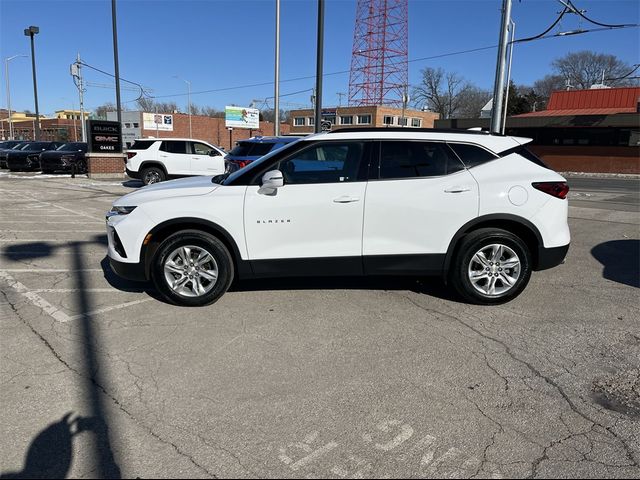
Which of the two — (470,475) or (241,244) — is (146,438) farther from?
(241,244)

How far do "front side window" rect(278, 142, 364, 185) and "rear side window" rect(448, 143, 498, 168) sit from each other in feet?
3.25

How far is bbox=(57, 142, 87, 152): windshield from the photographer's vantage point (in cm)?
2278

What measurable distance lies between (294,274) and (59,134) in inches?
3848

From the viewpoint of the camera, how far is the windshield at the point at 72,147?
2278 cm

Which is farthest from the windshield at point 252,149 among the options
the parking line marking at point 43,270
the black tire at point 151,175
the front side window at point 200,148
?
the parking line marking at point 43,270

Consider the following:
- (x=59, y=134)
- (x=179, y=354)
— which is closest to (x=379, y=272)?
(x=179, y=354)

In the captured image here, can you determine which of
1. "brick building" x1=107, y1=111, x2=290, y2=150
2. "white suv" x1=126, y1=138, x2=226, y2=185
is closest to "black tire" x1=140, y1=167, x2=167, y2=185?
"white suv" x1=126, y1=138, x2=226, y2=185

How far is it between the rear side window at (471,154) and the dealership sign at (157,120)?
67.8 meters

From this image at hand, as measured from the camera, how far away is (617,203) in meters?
14.8

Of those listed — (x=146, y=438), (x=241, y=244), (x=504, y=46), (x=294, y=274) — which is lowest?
(x=146, y=438)

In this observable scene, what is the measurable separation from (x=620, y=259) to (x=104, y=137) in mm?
19112

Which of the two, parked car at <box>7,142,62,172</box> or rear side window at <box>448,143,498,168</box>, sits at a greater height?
rear side window at <box>448,143,498,168</box>

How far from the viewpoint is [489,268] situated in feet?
16.5

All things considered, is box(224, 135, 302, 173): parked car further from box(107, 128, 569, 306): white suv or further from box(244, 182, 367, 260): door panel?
box(244, 182, 367, 260): door panel
